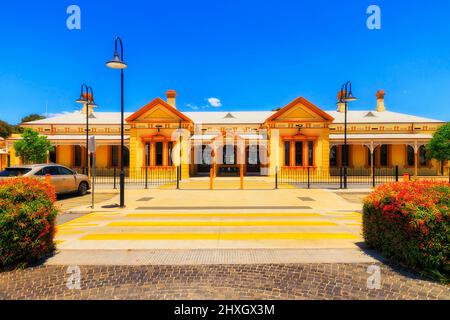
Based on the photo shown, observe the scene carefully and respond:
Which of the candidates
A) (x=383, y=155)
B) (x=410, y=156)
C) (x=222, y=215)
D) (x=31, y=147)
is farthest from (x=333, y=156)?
(x=31, y=147)

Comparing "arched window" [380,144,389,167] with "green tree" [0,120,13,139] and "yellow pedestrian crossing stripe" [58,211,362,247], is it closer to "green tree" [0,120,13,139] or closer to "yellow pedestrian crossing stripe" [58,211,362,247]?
"yellow pedestrian crossing stripe" [58,211,362,247]

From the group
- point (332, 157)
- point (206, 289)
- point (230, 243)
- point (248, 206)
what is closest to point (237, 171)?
point (332, 157)

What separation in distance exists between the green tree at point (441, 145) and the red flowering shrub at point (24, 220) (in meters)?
28.3

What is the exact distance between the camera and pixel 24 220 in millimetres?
4277

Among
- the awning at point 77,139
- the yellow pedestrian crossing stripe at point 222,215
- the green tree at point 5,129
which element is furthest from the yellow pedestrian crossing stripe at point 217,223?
the green tree at point 5,129

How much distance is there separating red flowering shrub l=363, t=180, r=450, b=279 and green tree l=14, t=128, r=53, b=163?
28830mm

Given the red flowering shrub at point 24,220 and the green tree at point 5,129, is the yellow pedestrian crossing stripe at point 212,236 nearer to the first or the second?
the red flowering shrub at point 24,220

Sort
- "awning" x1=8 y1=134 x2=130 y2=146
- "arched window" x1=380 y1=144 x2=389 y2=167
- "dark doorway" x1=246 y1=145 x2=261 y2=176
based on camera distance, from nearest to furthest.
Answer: "awning" x1=8 y1=134 x2=130 y2=146 → "dark doorway" x1=246 y1=145 x2=261 y2=176 → "arched window" x1=380 y1=144 x2=389 y2=167

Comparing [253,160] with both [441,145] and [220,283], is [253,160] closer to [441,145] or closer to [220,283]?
[441,145]

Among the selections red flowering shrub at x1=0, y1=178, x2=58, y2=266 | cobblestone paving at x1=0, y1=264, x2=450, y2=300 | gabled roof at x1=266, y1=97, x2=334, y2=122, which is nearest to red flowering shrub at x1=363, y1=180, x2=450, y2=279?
cobblestone paving at x1=0, y1=264, x2=450, y2=300

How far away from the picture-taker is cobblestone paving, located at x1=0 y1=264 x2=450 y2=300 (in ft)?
11.2

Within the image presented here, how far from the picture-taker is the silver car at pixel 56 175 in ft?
36.7
